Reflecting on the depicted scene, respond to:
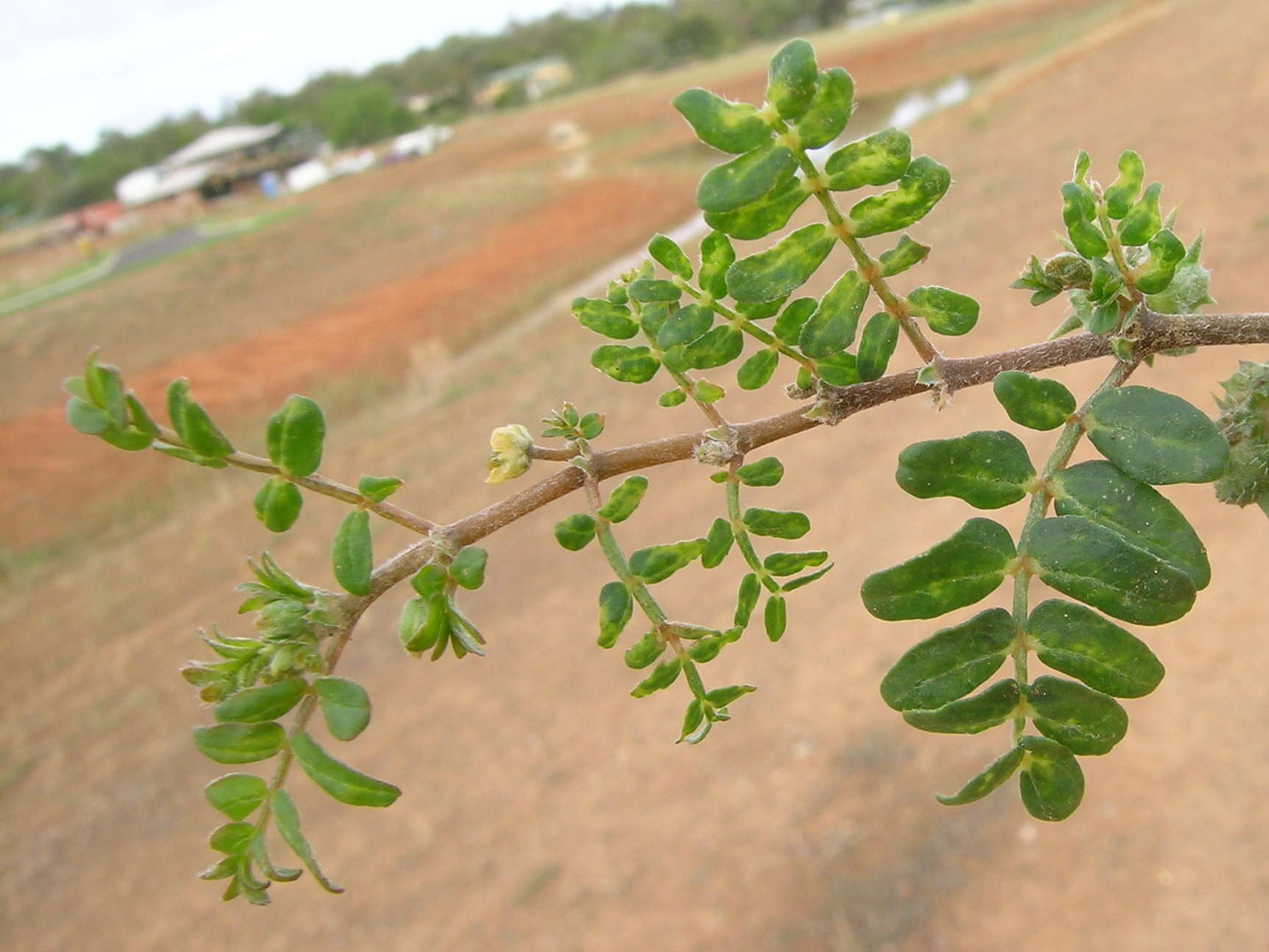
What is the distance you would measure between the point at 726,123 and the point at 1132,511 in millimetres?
518

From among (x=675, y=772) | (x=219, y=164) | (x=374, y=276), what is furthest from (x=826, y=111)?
(x=219, y=164)

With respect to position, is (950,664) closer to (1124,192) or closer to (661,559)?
(661,559)

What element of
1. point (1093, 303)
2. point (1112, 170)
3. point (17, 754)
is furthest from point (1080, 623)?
point (1112, 170)

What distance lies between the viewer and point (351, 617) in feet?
3.26

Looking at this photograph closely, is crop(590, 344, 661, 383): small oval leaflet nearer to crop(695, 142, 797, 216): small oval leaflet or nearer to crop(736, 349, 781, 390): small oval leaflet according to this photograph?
crop(736, 349, 781, 390): small oval leaflet

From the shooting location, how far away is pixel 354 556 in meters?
0.98

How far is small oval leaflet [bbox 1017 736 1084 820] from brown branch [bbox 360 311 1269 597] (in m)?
0.34

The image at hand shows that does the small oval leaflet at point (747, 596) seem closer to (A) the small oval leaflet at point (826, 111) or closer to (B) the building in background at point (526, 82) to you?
(A) the small oval leaflet at point (826, 111)

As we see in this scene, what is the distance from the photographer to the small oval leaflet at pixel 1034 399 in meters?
0.98

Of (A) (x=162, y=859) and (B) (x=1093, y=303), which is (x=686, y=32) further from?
(B) (x=1093, y=303)

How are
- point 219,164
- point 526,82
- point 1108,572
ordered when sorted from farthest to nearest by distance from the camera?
point 526,82, point 219,164, point 1108,572

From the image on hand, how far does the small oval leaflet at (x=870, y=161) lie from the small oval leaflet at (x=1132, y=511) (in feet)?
1.08

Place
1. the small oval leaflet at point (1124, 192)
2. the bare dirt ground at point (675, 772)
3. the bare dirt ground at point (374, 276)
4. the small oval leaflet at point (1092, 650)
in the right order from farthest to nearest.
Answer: the bare dirt ground at point (374, 276), the bare dirt ground at point (675, 772), the small oval leaflet at point (1124, 192), the small oval leaflet at point (1092, 650)

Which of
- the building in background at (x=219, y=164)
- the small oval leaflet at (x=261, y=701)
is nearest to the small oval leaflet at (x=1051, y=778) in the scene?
the small oval leaflet at (x=261, y=701)
